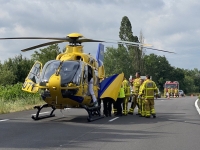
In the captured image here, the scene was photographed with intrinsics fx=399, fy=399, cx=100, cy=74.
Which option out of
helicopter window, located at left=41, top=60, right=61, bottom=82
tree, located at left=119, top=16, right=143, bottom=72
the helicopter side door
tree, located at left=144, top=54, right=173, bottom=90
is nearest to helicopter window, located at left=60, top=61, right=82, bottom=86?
helicopter window, located at left=41, top=60, right=61, bottom=82

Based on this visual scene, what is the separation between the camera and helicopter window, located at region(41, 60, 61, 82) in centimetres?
1559

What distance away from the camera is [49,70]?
623 inches

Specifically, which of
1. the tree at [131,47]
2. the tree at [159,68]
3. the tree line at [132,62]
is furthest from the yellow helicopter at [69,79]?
the tree at [159,68]

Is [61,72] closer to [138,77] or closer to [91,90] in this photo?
[91,90]

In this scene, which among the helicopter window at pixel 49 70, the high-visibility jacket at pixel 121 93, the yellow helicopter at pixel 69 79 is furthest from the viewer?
the high-visibility jacket at pixel 121 93

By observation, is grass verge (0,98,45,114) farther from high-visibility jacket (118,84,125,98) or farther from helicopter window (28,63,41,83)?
high-visibility jacket (118,84,125,98)

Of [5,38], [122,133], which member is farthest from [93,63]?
[122,133]

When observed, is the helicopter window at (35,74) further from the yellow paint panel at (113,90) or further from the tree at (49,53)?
the tree at (49,53)

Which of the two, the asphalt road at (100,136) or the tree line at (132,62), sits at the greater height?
the tree line at (132,62)

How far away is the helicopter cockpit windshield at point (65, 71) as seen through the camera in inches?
609

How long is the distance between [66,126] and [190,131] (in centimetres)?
447

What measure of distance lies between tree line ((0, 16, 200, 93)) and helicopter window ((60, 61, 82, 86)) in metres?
2.70

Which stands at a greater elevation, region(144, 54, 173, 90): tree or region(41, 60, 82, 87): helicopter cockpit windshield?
region(144, 54, 173, 90): tree

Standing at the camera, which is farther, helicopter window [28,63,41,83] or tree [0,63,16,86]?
tree [0,63,16,86]
